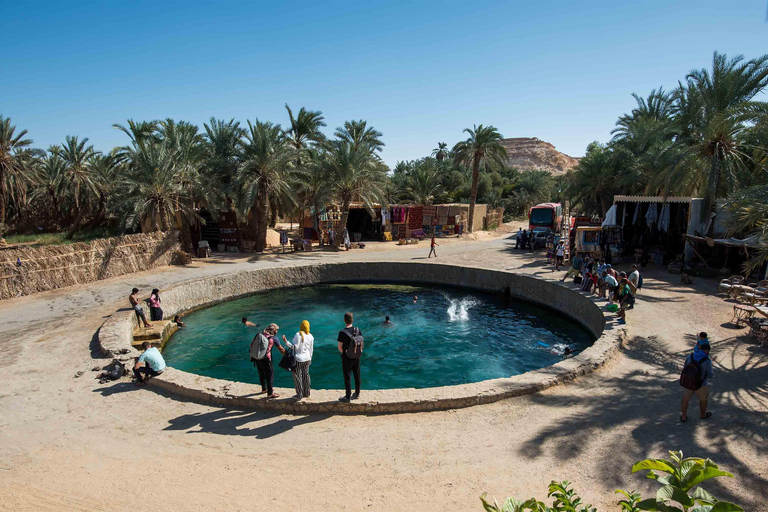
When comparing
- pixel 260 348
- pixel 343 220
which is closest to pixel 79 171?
pixel 343 220

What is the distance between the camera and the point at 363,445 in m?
6.81

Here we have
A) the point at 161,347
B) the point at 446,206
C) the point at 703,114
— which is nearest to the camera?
the point at 161,347

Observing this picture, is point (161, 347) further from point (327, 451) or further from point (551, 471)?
point (551, 471)

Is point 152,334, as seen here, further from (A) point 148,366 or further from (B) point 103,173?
(B) point 103,173

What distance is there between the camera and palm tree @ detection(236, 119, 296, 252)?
26281 millimetres

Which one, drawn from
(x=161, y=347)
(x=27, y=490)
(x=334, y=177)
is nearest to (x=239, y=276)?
(x=161, y=347)

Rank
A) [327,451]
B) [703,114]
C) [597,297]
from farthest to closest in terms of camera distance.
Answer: [703,114], [597,297], [327,451]

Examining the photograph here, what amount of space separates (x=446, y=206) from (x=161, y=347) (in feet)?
93.1

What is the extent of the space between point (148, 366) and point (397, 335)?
8.43 m

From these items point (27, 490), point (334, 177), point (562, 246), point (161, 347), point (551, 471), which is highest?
point (334, 177)

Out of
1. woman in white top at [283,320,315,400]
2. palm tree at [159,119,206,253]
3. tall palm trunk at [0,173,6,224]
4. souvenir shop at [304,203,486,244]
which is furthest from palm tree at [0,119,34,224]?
woman in white top at [283,320,315,400]

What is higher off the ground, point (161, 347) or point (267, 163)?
point (267, 163)

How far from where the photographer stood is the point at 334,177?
30031 mm

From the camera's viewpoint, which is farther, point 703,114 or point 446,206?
point 446,206
